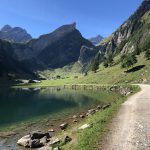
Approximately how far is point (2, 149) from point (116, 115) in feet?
53.4

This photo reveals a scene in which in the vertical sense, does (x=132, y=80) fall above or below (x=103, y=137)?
above

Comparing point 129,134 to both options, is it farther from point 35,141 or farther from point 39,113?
point 39,113

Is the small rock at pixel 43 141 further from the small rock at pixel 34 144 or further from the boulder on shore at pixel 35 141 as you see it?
the small rock at pixel 34 144

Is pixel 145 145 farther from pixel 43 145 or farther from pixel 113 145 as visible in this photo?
pixel 43 145

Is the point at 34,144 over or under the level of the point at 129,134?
under

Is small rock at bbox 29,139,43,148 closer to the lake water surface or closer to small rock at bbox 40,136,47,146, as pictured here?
small rock at bbox 40,136,47,146

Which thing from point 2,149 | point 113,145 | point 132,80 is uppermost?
point 132,80

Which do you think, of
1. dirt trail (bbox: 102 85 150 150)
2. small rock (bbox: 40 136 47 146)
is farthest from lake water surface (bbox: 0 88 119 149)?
dirt trail (bbox: 102 85 150 150)

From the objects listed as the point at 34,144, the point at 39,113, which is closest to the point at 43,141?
the point at 34,144

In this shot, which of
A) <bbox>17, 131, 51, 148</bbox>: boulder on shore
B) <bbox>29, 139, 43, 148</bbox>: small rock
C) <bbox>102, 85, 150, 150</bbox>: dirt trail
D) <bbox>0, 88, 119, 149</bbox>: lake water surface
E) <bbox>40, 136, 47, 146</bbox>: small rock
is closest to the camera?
<bbox>102, 85, 150, 150</bbox>: dirt trail

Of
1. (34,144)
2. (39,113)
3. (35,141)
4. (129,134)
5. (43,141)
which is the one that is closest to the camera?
(129,134)

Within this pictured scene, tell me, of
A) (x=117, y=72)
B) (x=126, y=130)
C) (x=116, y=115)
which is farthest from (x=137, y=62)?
(x=126, y=130)

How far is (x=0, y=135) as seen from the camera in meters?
41.1

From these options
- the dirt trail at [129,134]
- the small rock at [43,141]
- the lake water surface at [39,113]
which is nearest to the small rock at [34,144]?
the small rock at [43,141]
